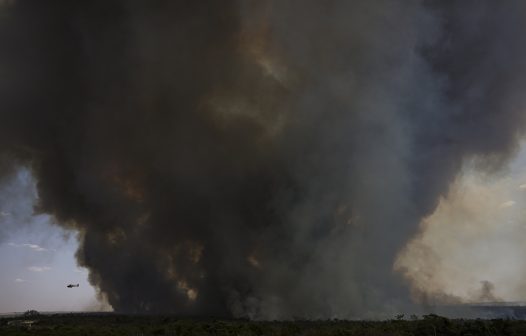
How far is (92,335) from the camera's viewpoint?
223 ft

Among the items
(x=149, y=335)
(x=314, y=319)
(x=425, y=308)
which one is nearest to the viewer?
(x=149, y=335)

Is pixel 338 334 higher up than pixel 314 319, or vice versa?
pixel 314 319

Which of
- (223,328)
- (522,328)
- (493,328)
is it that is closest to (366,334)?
(493,328)

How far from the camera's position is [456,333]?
61.3m

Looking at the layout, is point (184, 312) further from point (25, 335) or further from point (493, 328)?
point (493, 328)

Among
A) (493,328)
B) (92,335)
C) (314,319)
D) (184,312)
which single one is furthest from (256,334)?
(184,312)

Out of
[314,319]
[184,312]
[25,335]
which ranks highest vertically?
[184,312]

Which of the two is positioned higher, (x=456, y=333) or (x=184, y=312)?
(x=184, y=312)

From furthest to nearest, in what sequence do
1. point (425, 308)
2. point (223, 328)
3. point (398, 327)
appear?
point (425, 308), point (223, 328), point (398, 327)

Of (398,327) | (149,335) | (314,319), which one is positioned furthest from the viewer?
(314,319)

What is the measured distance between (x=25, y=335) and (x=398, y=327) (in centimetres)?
5382

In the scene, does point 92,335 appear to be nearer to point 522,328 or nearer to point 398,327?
point 398,327

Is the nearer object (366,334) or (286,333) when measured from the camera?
(366,334)

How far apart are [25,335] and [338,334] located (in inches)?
1760
